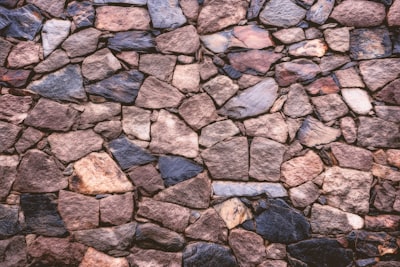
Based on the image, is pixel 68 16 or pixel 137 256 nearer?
pixel 137 256

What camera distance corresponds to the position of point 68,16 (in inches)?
76.6

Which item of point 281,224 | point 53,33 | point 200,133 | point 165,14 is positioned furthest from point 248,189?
point 53,33

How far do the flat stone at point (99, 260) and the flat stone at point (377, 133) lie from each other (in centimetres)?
180

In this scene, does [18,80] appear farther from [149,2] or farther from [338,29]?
[338,29]

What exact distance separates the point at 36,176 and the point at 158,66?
1.12 metres

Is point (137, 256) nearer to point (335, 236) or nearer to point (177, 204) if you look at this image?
point (177, 204)

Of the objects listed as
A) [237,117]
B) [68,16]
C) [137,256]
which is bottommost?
[137,256]

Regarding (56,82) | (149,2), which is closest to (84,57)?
(56,82)

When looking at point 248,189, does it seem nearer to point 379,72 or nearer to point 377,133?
point 377,133

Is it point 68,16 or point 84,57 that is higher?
point 68,16

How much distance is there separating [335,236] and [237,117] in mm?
1024

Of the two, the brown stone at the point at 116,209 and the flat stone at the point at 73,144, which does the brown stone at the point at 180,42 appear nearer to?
the flat stone at the point at 73,144

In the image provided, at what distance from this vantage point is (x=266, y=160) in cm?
185

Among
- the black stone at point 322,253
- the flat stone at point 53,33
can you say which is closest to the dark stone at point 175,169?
the black stone at point 322,253
